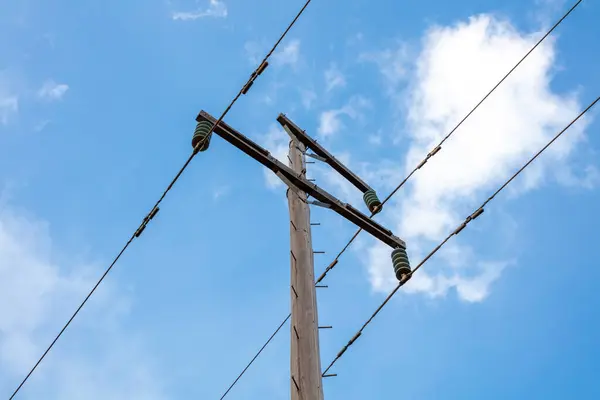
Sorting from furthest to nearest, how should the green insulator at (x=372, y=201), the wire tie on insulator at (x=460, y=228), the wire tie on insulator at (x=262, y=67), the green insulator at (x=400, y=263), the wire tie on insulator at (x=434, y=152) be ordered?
the green insulator at (x=372, y=201), the wire tie on insulator at (x=434, y=152), the wire tie on insulator at (x=460, y=228), the green insulator at (x=400, y=263), the wire tie on insulator at (x=262, y=67)

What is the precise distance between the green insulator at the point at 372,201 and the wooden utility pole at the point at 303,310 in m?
2.04

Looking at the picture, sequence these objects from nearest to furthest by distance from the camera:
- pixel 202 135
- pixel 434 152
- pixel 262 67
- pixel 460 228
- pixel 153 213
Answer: pixel 262 67 → pixel 202 135 → pixel 153 213 → pixel 460 228 → pixel 434 152

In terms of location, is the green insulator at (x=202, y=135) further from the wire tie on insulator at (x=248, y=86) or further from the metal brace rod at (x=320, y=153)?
the metal brace rod at (x=320, y=153)

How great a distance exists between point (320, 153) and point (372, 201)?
1.16 meters

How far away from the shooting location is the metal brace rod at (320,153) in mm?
9117

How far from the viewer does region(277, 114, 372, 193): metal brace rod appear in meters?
9.12

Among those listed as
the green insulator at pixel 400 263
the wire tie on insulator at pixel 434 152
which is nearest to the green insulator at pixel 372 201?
the wire tie on insulator at pixel 434 152

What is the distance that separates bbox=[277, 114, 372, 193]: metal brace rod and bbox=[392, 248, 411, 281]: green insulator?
2.33m

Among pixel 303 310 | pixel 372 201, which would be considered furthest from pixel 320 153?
pixel 303 310

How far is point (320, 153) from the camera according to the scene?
9.45m

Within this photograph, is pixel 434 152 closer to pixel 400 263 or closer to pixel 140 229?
pixel 400 263

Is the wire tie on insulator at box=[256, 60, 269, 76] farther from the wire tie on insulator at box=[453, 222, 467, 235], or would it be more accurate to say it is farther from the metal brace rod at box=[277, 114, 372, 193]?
the wire tie on insulator at box=[453, 222, 467, 235]

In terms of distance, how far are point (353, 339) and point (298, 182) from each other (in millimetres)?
2124

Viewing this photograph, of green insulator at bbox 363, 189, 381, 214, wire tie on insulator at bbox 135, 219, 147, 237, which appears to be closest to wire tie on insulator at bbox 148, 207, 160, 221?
wire tie on insulator at bbox 135, 219, 147, 237
